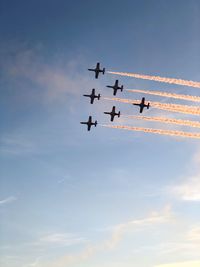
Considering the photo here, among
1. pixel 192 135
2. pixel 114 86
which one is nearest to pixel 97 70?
pixel 114 86

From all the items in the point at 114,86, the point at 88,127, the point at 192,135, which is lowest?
the point at 192,135

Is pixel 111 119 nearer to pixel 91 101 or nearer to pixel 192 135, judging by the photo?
pixel 91 101

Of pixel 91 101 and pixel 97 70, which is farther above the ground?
pixel 97 70

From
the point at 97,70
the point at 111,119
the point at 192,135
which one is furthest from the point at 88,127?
the point at 192,135

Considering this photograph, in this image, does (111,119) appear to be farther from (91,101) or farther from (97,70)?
(97,70)

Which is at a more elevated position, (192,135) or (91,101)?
(91,101)

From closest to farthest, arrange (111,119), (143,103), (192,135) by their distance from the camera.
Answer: (192,135) < (143,103) < (111,119)

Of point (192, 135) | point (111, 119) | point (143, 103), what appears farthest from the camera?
point (111, 119)

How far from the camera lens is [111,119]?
577 feet

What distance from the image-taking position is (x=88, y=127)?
180375 millimetres

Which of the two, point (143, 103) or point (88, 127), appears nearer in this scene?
point (143, 103)

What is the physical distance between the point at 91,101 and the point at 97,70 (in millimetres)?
14760

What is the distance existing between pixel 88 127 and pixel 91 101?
12477mm

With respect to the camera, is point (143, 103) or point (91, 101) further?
point (91, 101)
